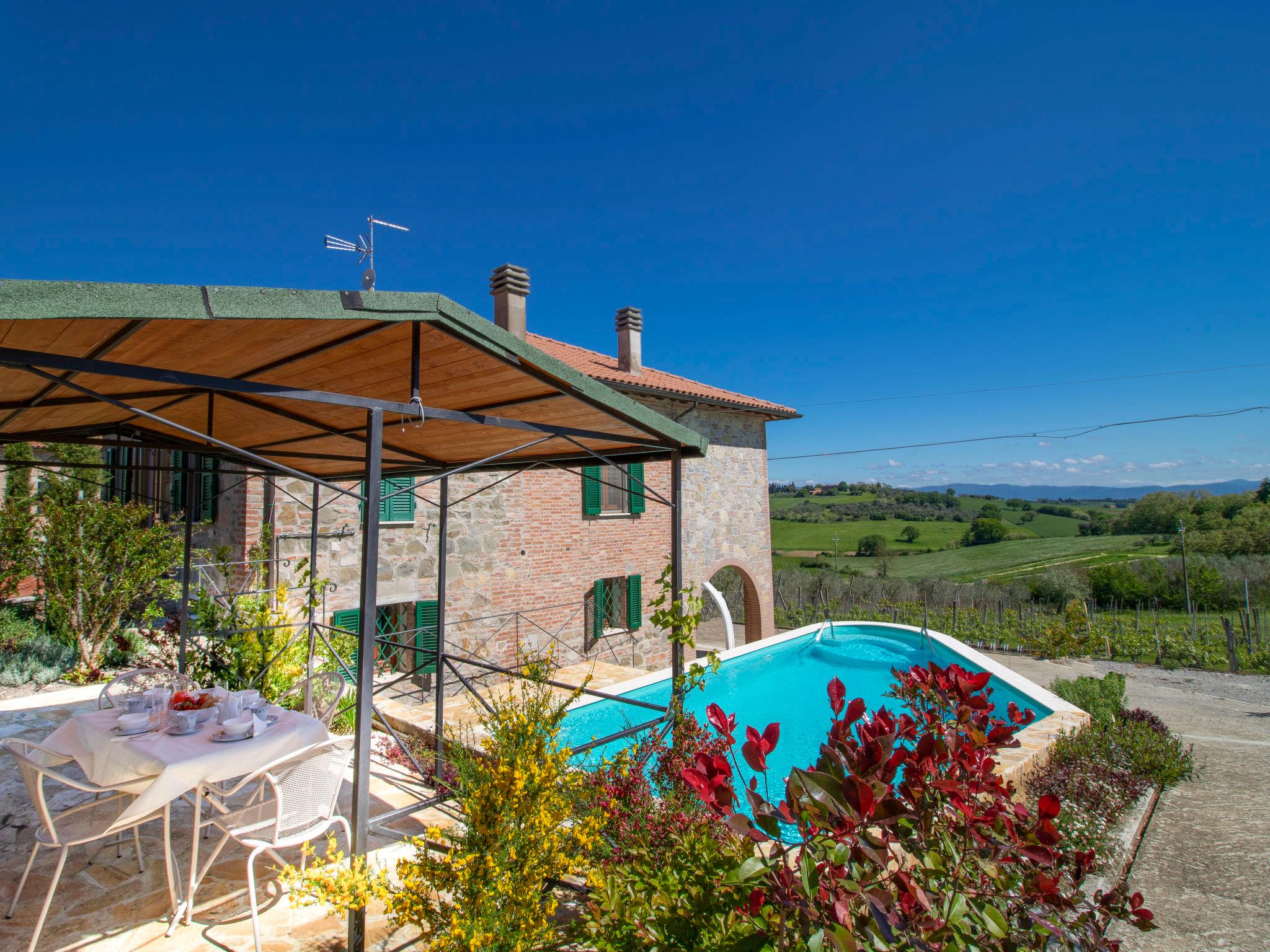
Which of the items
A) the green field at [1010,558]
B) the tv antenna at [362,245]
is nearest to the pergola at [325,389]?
the tv antenna at [362,245]

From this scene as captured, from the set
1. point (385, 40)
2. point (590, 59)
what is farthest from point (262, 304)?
point (590, 59)

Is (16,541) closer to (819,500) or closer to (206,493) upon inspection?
(206,493)

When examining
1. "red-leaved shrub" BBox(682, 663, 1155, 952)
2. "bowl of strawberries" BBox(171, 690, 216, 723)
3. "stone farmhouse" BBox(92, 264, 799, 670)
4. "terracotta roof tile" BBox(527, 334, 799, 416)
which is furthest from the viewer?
"terracotta roof tile" BBox(527, 334, 799, 416)

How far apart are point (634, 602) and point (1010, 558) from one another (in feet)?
126

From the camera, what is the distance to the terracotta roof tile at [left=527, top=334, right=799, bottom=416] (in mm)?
13234

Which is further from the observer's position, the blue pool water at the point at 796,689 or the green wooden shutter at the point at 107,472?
the green wooden shutter at the point at 107,472

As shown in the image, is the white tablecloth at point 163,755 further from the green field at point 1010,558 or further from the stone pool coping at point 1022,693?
the green field at point 1010,558

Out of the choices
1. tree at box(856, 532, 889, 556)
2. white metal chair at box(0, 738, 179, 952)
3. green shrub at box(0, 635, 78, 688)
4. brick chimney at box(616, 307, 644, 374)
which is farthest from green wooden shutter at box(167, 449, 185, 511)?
tree at box(856, 532, 889, 556)

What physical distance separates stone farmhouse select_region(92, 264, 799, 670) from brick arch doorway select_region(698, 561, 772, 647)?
7cm

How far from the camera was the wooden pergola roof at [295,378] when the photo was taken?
2375 mm

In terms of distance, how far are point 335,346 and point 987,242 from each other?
74.7ft

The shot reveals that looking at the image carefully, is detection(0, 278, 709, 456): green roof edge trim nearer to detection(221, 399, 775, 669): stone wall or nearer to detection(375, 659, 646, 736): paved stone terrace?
detection(375, 659, 646, 736): paved stone terrace

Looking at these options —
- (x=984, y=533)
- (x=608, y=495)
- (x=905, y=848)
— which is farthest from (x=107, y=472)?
(x=984, y=533)

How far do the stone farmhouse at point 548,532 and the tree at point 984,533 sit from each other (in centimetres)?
4054
